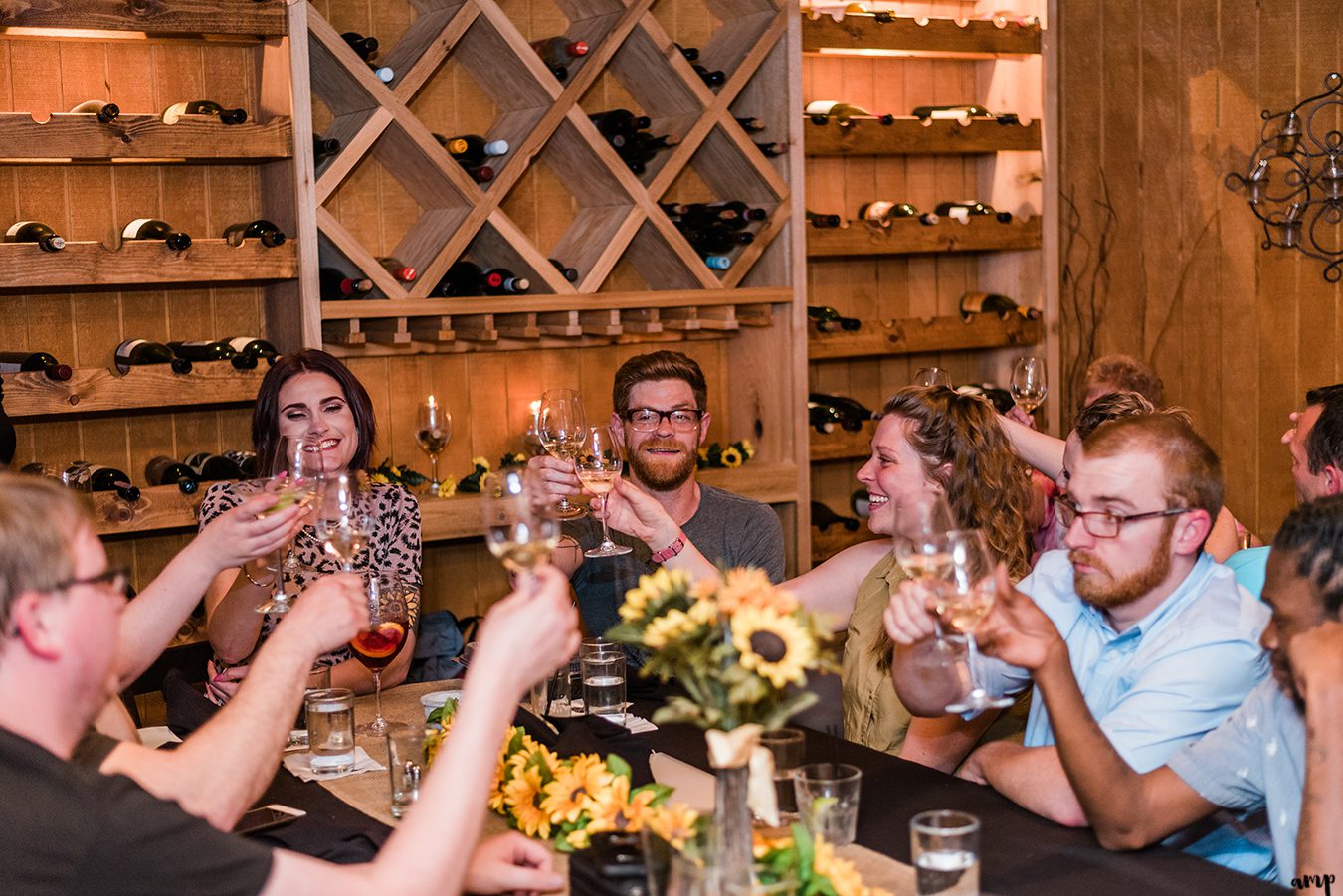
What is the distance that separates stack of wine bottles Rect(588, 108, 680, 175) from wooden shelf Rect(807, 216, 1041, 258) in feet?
1.88

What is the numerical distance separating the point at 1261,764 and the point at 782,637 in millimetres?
722

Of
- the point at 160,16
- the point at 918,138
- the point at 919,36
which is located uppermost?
the point at 919,36

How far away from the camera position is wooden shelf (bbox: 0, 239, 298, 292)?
128 inches

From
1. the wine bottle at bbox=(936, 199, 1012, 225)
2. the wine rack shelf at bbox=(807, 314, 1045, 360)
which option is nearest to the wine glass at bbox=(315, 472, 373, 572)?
the wine rack shelf at bbox=(807, 314, 1045, 360)

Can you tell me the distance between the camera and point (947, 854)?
1.43 meters

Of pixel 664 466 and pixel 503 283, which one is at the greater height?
pixel 503 283

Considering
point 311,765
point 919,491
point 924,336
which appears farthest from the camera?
point 924,336

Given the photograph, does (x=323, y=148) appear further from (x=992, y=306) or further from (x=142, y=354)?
(x=992, y=306)

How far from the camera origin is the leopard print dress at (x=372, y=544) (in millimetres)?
2902

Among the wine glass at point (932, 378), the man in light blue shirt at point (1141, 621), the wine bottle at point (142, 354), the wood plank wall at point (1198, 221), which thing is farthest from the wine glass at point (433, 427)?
the wood plank wall at point (1198, 221)

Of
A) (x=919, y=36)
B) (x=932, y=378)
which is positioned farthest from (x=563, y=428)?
(x=919, y=36)

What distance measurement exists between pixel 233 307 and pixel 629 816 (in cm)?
259

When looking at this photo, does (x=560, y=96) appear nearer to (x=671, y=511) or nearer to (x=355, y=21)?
(x=355, y=21)

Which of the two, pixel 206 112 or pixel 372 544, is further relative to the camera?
pixel 206 112
